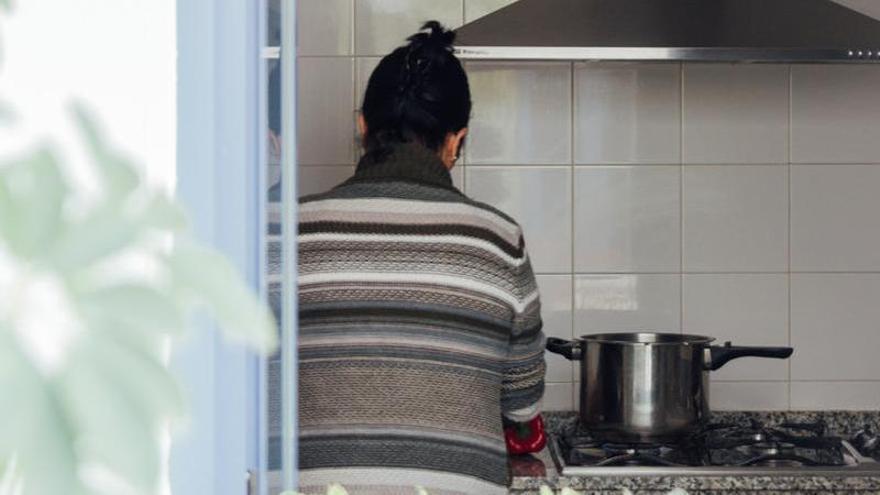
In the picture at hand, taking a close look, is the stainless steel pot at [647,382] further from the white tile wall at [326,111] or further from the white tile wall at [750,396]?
the white tile wall at [326,111]

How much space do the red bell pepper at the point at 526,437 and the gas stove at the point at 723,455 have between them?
6 cm

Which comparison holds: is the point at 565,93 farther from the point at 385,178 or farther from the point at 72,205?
the point at 72,205

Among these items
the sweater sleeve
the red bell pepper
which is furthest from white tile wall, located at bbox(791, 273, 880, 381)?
the sweater sleeve

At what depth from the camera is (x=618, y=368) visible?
2.42 m

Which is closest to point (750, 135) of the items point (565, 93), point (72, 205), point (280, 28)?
point (565, 93)

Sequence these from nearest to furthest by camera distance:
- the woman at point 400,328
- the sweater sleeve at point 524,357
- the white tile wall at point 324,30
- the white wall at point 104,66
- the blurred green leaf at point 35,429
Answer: the blurred green leaf at point 35,429
the white wall at point 104,66
the woman at point 400,328
the sweater sleeve at point 524,357
the white tile wall at point 324,30

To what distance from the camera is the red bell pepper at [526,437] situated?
2242 millimetres

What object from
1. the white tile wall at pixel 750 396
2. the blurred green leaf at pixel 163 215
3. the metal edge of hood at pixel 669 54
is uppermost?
the metal edge of hood at pixel 669 54

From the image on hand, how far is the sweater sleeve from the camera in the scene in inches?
68.9

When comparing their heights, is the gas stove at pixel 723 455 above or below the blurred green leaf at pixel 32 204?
below

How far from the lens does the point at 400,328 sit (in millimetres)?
1649

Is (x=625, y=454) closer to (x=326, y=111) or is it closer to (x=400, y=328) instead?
(x=400, y=328)

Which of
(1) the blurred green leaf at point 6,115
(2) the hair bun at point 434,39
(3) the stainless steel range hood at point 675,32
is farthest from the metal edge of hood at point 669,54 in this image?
(1) the blurred green leaf at point 6,115

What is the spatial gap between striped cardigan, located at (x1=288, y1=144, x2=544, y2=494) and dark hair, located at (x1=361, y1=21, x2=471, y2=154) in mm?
100
